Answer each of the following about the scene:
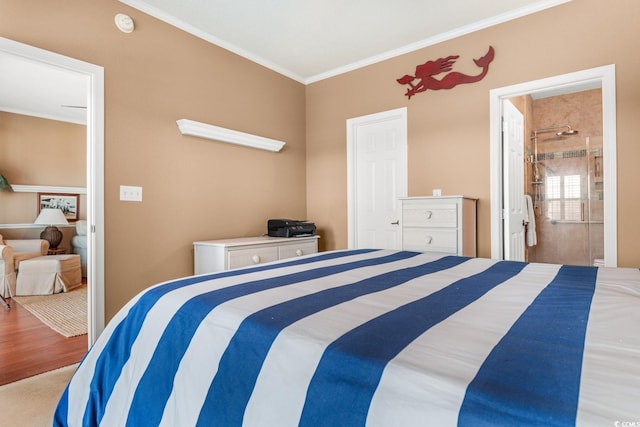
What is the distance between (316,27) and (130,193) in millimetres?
2141

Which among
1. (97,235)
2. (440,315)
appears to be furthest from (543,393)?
(97,235)

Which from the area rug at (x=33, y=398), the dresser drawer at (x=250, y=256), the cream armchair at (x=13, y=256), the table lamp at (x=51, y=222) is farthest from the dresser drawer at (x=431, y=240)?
the table lamp at (x=51, y=222)

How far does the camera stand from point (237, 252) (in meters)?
2.80

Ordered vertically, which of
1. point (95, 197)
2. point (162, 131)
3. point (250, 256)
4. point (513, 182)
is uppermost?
point (162, 131)

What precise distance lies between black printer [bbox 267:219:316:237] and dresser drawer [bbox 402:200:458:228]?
1.03 meters

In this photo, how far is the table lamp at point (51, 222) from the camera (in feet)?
16.7

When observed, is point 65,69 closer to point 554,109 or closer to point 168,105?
point 168,105

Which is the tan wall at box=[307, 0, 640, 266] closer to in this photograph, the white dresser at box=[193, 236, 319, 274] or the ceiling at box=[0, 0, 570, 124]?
the ceiling at box=[0, 0, 570, 124]

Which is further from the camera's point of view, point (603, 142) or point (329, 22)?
point (329, 22)

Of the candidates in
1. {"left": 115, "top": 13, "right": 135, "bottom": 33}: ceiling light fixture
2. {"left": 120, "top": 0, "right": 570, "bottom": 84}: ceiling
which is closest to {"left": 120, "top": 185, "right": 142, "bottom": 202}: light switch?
{"left": 115, "top": 13, "right": 135, "bottom": 33}: ceiling light fixture

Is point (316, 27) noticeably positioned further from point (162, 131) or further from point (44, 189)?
point (44, 189)

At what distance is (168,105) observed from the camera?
2.86 m

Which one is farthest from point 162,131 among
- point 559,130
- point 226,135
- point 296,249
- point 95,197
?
point 559,130

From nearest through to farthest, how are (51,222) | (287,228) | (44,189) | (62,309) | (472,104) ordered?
(472,104), (287,228), (62,309), (51,222), (44,189)
